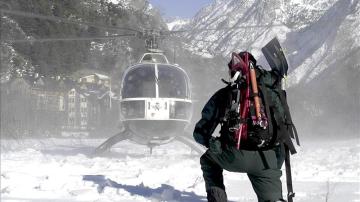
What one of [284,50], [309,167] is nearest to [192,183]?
[309,167]

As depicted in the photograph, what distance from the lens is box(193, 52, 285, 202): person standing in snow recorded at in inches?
149

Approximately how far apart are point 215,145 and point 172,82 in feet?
27.2

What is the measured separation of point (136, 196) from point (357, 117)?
126 feet

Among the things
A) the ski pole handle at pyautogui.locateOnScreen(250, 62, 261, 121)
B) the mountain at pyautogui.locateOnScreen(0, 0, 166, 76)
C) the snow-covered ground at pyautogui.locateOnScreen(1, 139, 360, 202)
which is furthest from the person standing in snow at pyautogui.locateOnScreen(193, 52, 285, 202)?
the mountain at pyautogui.locateOnScreen(0, 0, 166, 76)

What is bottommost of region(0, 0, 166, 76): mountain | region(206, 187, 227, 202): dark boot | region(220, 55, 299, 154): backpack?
region(206, 187, 227, 202): dark boot

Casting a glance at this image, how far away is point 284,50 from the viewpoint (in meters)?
4.05

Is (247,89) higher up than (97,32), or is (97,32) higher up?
(97,32)

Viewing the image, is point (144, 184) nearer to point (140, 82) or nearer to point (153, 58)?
point (140, 82)

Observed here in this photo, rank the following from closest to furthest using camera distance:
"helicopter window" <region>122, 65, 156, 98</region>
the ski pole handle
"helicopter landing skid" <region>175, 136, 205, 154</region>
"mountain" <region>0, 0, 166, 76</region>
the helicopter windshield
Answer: the ski pole handle → "helicopter window" <region>122, 65, 156, 98</region> → the helicopter windshield → "helicopter landing skid" <region>175, 136, 205, 154</region> → "mountain" <region>0, 0, 166, 76</region>

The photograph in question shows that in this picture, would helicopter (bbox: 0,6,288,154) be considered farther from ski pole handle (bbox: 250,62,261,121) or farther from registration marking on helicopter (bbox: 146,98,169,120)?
ski pole handle (bbox: 250,62,261,121)

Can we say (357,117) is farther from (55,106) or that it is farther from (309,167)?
(309,167)

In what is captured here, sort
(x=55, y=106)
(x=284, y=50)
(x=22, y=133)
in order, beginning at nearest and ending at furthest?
(x=284, y=50)
(x=22, y=133)
(x=55, y=106)

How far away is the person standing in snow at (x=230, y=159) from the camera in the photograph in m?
3.78

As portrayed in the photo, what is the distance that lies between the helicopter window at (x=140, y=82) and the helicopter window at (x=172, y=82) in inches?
8.4
